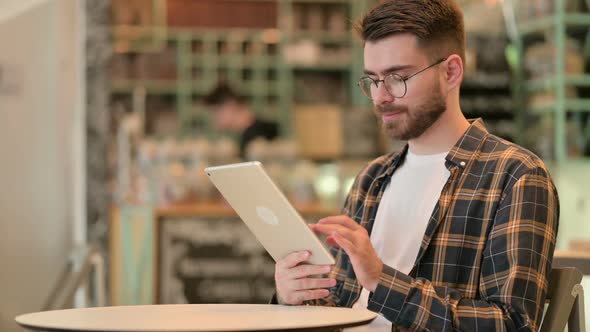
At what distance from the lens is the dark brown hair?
1.98m

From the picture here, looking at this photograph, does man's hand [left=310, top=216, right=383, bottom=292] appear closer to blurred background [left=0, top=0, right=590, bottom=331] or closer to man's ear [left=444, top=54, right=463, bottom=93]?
man's ear [left=444, top=54, right=463, bottom=93]

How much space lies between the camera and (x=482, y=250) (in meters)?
1.85

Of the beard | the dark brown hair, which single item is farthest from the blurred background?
the beard

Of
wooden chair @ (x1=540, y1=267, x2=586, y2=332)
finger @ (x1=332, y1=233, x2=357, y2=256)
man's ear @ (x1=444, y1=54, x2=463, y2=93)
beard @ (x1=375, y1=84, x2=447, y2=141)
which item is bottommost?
wooden chair @ (x1=540, y1=267, x2=586, y2=332)

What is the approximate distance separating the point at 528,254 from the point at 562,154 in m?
4.99

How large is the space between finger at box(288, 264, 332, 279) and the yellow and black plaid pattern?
118 millimetres

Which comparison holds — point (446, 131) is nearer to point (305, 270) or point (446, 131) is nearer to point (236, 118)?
point (305, 270)

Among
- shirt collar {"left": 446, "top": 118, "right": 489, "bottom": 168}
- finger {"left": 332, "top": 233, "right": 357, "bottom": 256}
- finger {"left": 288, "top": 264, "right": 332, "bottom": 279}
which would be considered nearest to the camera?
finger {"left": 332, "top": 233, "right": 357, "bottom": 256}

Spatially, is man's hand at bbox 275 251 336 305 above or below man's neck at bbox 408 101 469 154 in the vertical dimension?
below

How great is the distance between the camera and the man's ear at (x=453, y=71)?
6.64 ft

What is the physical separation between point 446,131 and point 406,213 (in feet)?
0.65

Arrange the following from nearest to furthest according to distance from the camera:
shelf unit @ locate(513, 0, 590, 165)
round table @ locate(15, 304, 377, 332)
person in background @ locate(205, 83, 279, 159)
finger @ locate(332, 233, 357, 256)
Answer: round table @ locate(15, 304, 377, 332) < finger @ locate(332, 233, 357, 256) < shelf unit @ locate(513, 0, 590, 165) < person in background @ locate(205, 83, 279, 159)

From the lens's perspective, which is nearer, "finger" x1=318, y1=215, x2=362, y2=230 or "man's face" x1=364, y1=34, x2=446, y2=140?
"finger" x1=318, y1=215, x2=362, y2=230

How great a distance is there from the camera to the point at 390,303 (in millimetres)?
1762
